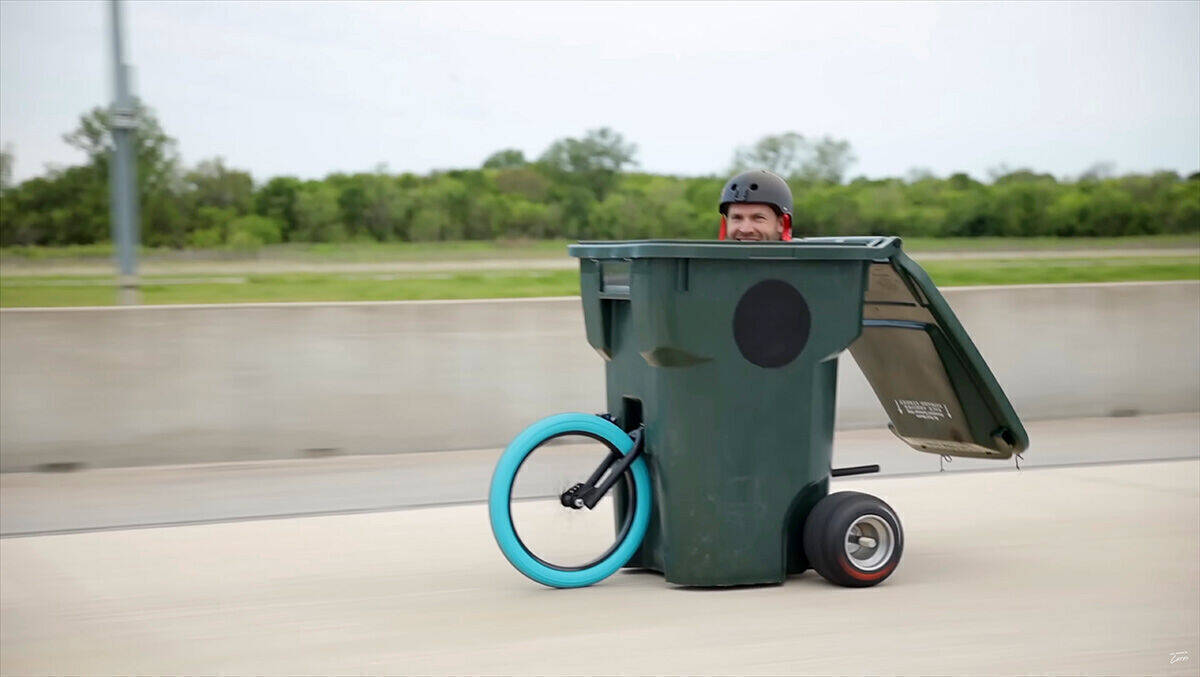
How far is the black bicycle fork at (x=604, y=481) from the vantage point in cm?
484

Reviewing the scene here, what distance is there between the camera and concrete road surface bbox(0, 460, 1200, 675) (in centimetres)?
412

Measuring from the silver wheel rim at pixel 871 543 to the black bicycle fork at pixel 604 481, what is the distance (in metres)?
0.78

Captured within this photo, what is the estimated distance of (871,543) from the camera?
196 inches

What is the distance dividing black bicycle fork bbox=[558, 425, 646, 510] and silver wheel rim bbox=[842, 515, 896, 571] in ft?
2.56

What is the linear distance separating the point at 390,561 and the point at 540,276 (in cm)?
739

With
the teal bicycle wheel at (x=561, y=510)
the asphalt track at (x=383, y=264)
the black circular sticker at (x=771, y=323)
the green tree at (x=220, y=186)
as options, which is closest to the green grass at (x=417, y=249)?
the asphalt track at (x=383, y=264)

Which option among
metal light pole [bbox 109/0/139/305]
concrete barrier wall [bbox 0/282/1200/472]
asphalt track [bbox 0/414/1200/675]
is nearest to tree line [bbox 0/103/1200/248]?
metal light pole [bbox 109/0/139/305]

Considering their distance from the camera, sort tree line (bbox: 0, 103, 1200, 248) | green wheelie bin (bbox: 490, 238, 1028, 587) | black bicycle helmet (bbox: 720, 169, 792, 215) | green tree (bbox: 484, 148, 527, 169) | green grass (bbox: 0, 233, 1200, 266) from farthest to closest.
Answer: green tree (bbox: 484, 148, 527, 169), tree line (bbox: 0, 103, 1200, 248), green grass (bbox: 0, 233, 1200, 266), black bicycle helmet (bbox: 720, 169, 792, 215), green wheelie bin (bbox: 490, 238, 1028, 587)

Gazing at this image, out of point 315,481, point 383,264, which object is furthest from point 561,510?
point 383,264

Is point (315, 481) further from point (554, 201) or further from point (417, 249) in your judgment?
point (554, 201)

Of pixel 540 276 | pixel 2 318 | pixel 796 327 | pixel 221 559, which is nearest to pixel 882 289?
pixel 796 327

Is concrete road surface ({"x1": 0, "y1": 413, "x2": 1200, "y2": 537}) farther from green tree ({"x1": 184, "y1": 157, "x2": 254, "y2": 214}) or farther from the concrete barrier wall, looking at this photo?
green tree ({"x1": 184, "y1": 157, "x2": 254, "y2": 214})

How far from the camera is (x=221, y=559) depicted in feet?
18.6

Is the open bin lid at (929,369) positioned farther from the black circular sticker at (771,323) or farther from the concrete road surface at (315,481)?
the concrete road surface at (315,481)
